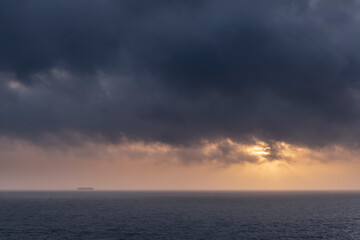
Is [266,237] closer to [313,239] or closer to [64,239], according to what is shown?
[313,239]

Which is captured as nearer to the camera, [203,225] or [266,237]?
[266,237]

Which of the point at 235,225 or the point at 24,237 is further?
the point at 235,225

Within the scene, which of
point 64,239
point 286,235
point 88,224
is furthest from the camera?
point 88,224

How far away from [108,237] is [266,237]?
36663mm

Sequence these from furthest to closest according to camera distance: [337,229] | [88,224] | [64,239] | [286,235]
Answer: [88,224]
[337,229]
[286,235]
[64,239]

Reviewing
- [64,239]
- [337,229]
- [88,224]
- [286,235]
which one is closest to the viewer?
[64,239]

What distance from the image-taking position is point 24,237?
86.4m

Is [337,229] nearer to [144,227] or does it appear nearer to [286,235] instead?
[286,235]

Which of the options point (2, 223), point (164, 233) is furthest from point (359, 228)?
point (2, 223)

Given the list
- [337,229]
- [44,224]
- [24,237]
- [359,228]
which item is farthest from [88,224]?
[359,228]

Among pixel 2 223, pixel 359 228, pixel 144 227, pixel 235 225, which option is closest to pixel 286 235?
pixel 235 225

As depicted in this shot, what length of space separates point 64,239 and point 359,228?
3141 inches

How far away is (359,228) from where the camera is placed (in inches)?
4136

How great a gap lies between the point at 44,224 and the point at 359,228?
90.8 m
